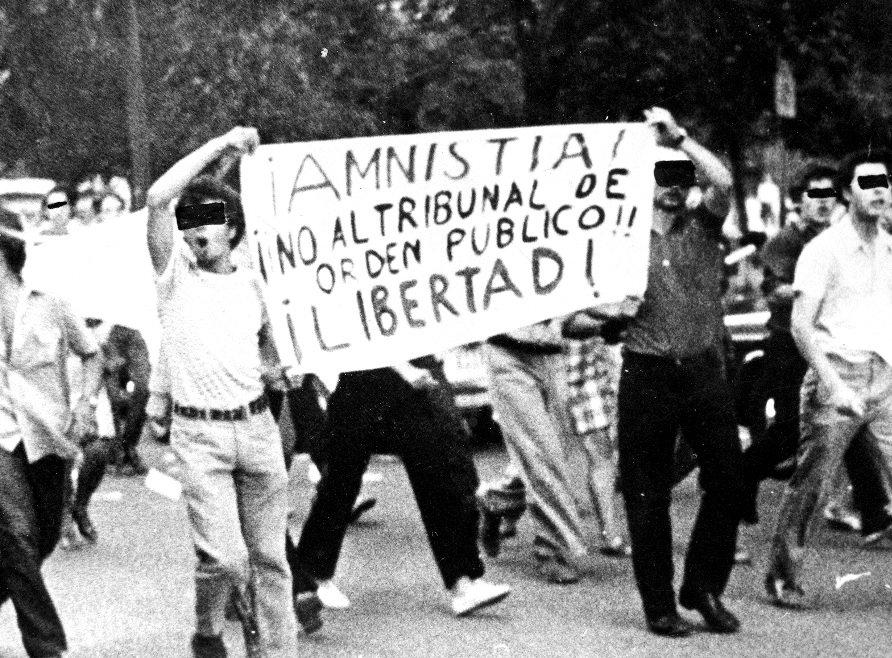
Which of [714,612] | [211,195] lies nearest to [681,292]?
[714,612]

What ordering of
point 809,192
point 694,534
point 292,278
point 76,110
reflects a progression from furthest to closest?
point 76,110
point 809,192
point 694,534
point 292,278

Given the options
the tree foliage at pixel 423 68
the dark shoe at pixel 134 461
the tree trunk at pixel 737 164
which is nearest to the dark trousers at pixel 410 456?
the dark shoe at pixel 134 461

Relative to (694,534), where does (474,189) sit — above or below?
above

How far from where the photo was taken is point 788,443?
833cm

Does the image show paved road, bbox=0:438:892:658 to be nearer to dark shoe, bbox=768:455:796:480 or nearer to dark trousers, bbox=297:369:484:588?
dark trousers, bbox=297:369:484:588

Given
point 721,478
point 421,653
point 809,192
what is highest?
point 809,192

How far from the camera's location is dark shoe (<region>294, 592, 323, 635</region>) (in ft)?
24.9

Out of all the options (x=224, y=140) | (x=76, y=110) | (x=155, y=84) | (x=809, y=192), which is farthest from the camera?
(x=76, y=110)

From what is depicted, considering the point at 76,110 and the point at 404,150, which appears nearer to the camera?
the point at 404,150

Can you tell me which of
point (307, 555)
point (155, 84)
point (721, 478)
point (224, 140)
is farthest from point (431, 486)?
point (155, 84)

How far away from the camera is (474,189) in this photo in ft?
24.4

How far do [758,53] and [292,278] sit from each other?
40.2 ft

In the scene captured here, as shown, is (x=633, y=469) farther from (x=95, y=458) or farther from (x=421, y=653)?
(x=95, y=458)

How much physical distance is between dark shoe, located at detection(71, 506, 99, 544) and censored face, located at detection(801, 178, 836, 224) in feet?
12.9
